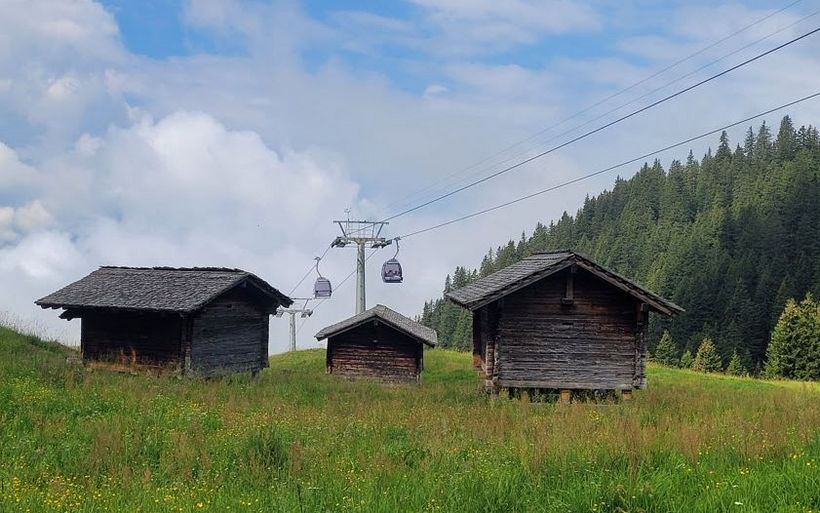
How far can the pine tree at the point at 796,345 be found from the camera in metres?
65.7

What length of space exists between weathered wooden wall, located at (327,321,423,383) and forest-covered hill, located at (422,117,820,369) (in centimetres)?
4333

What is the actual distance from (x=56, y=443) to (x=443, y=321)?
419ft

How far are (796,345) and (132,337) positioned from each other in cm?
6411

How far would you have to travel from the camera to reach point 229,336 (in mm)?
24875

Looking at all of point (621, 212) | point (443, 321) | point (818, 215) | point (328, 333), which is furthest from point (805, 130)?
point (328, 333)

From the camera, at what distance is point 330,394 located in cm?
1981

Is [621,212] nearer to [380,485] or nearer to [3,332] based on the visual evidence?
[3,332]

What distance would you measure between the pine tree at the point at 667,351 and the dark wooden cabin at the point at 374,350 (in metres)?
68.7

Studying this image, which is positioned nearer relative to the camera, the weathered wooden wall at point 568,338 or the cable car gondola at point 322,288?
the weathered wooden wall at point 568,338

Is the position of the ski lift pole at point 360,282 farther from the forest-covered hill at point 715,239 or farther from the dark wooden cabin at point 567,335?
the forest-covered hill at point 715,239

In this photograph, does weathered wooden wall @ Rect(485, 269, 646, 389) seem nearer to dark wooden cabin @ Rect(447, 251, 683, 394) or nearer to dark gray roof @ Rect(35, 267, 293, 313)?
dark wooden cabin @ Rect(447, 251, 683, 394)

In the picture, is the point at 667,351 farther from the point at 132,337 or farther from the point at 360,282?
the point at 132,337

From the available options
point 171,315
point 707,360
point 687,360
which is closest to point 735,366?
point 707,360

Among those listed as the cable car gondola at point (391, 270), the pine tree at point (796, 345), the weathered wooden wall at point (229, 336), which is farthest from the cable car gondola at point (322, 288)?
the pine tree at point (796, 345)
